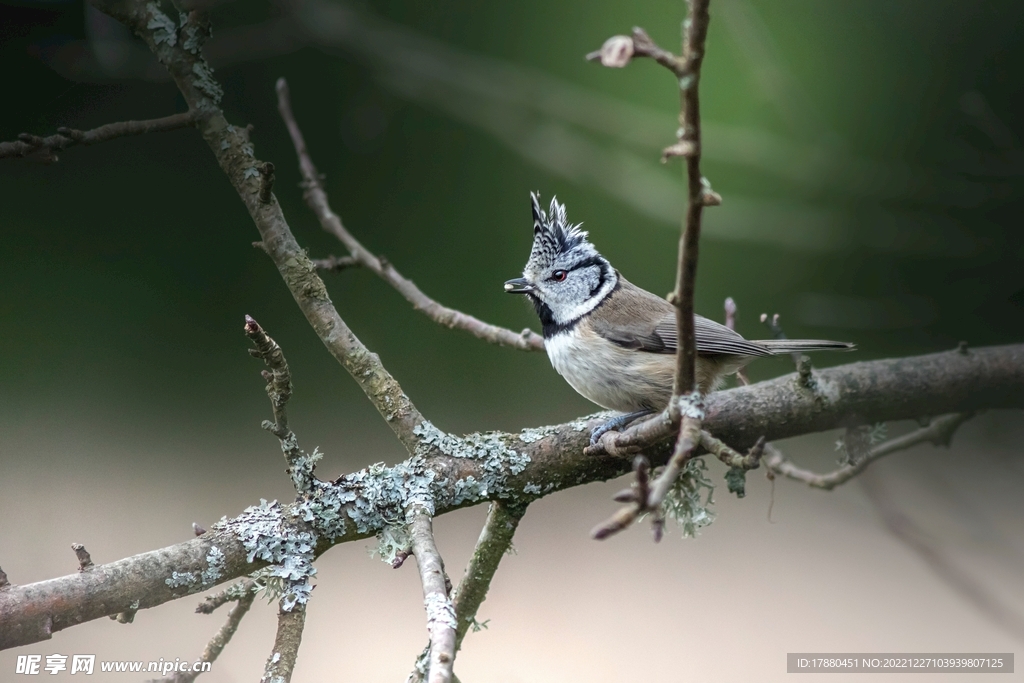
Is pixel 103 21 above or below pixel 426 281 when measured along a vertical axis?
above

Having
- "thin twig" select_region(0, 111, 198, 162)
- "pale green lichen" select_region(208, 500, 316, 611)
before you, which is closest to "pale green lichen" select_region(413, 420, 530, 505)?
"pale green lichen" select_region(208, 500, 316, 611)

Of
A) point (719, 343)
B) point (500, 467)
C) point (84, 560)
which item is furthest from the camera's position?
point (719, 343)

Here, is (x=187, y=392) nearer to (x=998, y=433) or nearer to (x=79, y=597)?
(x=79, y=597)

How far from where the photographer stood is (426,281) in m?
2.02

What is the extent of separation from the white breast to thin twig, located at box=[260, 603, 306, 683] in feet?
2.27

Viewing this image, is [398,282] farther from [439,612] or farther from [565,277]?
[439,612]

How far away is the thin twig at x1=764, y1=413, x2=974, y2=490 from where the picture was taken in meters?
1.32

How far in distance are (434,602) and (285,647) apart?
25cm

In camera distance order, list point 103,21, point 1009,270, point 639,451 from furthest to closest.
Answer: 1. point 103,21
2. point 1009,270
3. point 639,451

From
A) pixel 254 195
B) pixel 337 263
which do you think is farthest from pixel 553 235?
pixel 254 195

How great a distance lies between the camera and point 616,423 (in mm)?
1356

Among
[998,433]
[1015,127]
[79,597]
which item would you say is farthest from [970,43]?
[79,597]

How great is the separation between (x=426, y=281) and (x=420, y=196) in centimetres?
22

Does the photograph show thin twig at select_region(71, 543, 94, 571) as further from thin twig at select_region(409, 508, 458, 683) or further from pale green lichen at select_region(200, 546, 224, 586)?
thin twig at select_region(409, 508, 458, 683)
